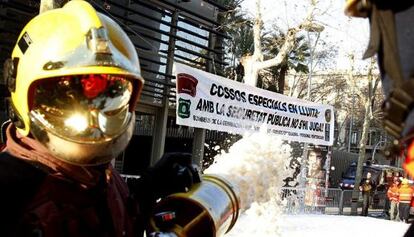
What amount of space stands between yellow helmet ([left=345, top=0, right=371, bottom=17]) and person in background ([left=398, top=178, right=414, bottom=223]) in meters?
16.9

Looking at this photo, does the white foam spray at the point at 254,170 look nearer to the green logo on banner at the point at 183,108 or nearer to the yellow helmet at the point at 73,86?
the yellow helmet at the point at 73,86

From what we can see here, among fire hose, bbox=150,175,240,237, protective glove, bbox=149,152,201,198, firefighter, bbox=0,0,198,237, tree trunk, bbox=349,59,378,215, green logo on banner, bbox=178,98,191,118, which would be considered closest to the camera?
firefighter, bbox=0,0,198,237

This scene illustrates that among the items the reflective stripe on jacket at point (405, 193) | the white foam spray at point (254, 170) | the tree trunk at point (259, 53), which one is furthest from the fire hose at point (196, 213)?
the reflective stripe on jacket at point (405, 193)

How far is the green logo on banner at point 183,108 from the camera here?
924cm

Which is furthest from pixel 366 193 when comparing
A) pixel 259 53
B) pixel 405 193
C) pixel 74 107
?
pixel 74 107

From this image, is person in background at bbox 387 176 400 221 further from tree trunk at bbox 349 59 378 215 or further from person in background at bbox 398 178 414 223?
tree trunk at bbox 349 59 378 215

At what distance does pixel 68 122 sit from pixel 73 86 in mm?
115

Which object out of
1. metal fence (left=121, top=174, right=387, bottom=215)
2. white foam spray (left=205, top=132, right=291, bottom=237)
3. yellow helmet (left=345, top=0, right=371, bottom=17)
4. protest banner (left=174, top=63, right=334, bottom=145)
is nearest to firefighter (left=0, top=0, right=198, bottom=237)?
white foam spray (left=205, top=132, right=291, bottom=237)

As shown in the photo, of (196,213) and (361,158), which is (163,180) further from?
(361,158)

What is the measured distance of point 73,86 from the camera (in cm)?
174

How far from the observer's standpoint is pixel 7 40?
9180 millimetres

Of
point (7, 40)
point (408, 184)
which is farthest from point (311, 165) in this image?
point (7, 40)

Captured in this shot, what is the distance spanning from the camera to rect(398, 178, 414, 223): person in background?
1709 cm

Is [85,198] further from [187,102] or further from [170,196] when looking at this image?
[187,102]
